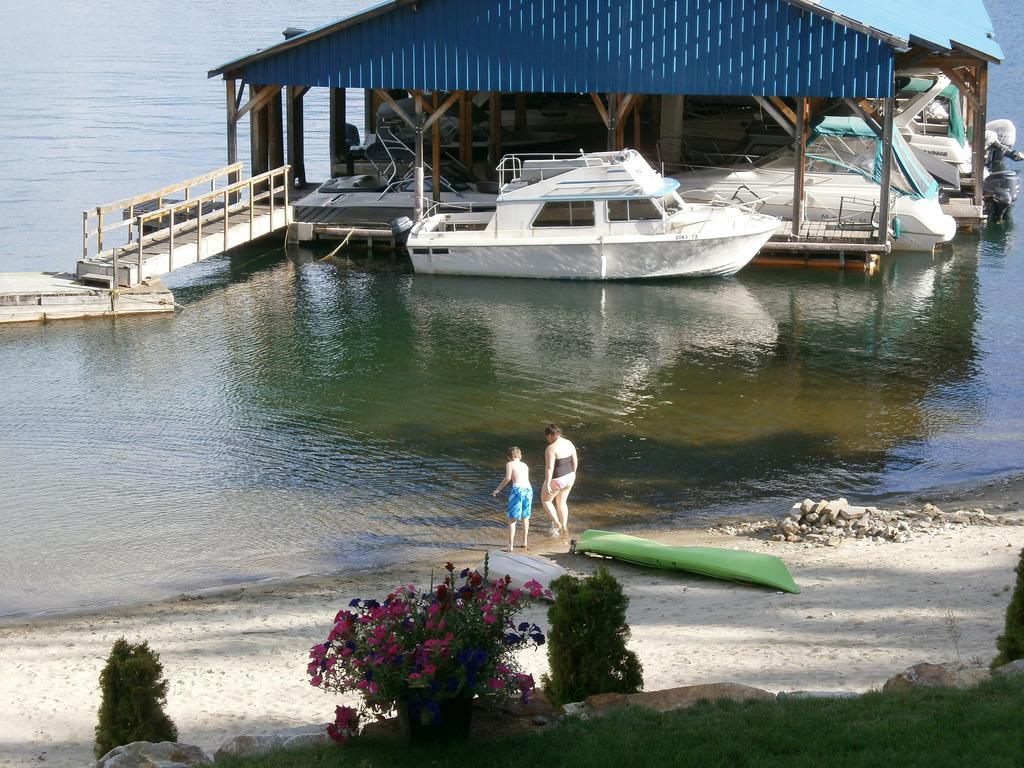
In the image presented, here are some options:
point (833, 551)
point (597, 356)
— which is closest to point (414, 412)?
point (597, 356)

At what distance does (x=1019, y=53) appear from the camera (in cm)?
6531

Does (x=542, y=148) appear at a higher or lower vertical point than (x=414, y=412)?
higher

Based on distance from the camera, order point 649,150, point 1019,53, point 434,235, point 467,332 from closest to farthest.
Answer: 1. point 467,332
2. point 434,235
3. point 649,150
4. point 1019,53

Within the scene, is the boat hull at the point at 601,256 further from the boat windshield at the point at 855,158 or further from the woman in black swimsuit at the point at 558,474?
the woman in black swimsuit at the point at 558,474

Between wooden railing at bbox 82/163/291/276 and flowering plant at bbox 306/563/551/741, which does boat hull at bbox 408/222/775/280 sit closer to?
wooden railing at bbox 82/163/291/276

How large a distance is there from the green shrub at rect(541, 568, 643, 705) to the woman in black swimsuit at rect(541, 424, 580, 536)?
17.5 ft

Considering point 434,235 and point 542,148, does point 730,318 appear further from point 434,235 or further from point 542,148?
point 542,148

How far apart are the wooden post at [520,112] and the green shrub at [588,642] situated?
3075cm

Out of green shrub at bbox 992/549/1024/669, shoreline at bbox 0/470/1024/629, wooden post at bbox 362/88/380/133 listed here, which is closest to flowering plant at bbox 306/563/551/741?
green shrub at bbox 992/549/1024/669

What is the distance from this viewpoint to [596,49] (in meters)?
28.4

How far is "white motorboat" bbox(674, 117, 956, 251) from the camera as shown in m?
30.5

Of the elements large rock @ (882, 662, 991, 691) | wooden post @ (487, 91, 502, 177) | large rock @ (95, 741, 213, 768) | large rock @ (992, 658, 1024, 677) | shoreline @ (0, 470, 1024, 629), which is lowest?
shoreline @ (0, 470, 1024, 629)

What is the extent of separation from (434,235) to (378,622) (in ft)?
70.4

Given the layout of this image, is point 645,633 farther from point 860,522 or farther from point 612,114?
point 612,114
